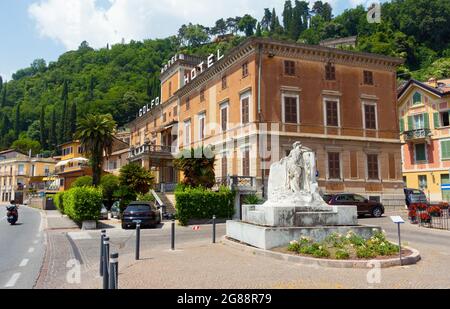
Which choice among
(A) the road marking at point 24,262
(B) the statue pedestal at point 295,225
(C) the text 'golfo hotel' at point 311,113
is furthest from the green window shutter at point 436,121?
(A) the road marking at point 24,262

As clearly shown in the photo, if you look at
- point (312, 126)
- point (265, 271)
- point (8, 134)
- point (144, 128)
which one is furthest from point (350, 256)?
point (8, 134)

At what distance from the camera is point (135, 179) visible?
29594 mm

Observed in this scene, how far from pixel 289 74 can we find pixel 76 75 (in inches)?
3974

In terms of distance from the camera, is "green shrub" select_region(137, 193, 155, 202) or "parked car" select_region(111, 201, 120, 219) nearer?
"green shrub" select_region(137, 193, 155, 202)

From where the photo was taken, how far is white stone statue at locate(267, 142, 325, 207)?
1260 centimetres

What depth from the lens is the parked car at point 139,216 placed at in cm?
2047

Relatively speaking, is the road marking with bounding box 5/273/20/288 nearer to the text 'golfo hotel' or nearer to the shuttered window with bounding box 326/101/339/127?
the text 'golfo hotel'

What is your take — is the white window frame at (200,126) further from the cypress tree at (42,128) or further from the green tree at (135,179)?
the cypress tree at (42,128)

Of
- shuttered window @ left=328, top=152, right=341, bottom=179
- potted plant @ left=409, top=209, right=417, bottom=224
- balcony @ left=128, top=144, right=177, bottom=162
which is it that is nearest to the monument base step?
potted plant @ left=409, top=209, right=417, bottom=224

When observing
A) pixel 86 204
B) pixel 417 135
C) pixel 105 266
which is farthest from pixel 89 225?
pixel 417 135

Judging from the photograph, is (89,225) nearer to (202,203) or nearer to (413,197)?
(202,203)

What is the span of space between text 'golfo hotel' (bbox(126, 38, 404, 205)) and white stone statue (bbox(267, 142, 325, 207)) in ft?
45.4

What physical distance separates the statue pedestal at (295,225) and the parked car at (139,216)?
8.97m

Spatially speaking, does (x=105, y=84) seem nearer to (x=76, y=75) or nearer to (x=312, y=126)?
(x=76, y=75)
